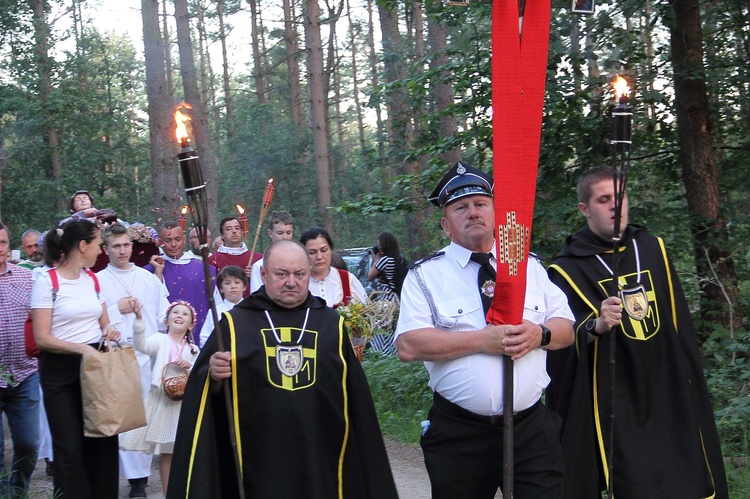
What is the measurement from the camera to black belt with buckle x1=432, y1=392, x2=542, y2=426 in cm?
421

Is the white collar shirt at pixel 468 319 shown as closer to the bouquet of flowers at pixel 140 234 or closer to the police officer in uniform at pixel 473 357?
the police officer in uniform at pixel 473 357

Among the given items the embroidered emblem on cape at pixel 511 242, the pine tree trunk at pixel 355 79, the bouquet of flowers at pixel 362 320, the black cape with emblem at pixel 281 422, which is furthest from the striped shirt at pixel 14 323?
the pine tree trunk at pixel 355 79

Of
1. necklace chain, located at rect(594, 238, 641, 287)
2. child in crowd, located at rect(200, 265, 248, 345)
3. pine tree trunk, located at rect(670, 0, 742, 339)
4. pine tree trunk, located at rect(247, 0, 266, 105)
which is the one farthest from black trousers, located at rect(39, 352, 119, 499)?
pine tree trunk, located at rect(247, 0, 266, 105)

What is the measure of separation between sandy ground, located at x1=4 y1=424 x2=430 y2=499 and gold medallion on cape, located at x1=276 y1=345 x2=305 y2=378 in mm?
3426

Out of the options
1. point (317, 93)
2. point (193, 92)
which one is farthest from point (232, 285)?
point (317, 93)

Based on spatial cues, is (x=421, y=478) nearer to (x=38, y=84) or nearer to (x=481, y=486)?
(x=481, y=486)

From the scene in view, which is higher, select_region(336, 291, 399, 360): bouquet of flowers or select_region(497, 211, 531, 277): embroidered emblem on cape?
select_region(497, 211, 531, 277): embroidered emblem on cape

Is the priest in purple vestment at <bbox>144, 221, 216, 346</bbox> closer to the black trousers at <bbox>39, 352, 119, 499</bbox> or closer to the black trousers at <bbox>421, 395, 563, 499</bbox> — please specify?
the black trousers at <bbox>39, 352, 119, 499</bbox>

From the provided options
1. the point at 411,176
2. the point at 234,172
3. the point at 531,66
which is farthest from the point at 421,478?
the point at 234,172

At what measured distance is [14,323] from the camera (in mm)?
7168

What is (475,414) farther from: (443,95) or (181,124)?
(443,95)

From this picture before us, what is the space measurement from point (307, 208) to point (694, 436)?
2681 cm

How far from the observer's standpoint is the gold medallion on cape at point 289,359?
4.80 m

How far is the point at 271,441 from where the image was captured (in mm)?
4785
